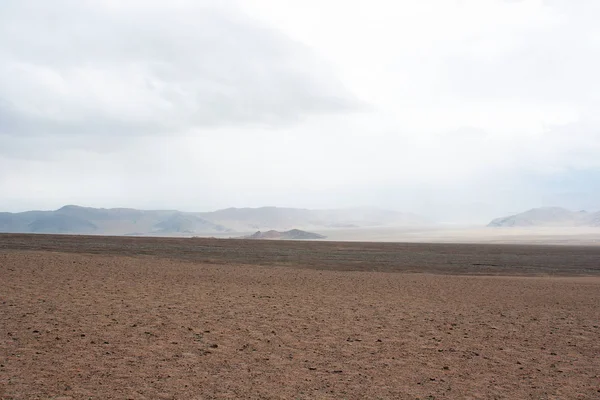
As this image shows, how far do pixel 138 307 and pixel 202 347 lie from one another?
4.11m

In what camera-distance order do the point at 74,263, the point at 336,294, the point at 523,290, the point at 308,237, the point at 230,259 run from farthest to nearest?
the point at 308,237
the point at 230,259
the point at 74,263
the point at 523,290
the point at 336,294

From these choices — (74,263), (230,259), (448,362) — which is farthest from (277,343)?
(230,259)

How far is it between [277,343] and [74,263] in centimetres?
1587

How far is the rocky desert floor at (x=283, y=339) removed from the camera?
7484 millimetres

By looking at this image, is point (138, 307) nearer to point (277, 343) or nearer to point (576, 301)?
point (277, 343)

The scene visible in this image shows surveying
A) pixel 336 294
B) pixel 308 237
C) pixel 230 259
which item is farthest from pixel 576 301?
pixel 308 237

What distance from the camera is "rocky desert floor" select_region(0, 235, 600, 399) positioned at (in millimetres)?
7484

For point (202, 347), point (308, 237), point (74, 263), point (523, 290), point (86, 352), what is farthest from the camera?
point (308, 237)

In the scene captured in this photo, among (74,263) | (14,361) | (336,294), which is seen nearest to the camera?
(14,361)

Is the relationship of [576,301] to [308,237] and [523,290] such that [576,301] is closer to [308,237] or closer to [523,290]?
[523,290]

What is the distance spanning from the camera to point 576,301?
17.3 m

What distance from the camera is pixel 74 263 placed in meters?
22.4

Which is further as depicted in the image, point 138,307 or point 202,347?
point 138,307

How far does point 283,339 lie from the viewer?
10.3m
